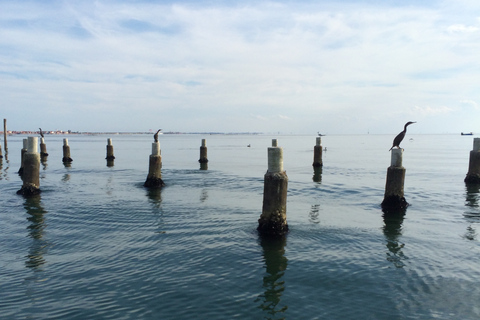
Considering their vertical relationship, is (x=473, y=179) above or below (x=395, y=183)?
below

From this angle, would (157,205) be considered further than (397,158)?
Yes

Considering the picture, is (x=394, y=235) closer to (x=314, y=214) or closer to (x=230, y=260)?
(x=314, y=214)

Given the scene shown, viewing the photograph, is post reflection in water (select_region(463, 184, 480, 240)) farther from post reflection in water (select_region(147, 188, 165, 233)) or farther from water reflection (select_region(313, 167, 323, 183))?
post reflection in water (select_region(147, 188, 165, 233))

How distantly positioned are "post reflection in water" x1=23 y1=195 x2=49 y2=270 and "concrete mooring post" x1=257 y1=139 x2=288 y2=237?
5.54 metres

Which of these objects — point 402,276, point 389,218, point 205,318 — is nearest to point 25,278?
point 205,318

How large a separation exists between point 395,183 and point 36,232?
1218 cm

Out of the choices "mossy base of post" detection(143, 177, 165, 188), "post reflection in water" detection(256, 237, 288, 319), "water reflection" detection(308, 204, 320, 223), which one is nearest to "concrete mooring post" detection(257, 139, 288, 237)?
"post reflection in water" detection(256, 237, 288, 319)

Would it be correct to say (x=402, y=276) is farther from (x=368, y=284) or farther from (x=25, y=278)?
(x=25, y=278)

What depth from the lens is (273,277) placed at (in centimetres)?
751

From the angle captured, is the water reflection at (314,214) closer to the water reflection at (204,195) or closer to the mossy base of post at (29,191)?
the water reflection at (204,195)

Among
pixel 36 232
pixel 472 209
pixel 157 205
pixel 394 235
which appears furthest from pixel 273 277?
pixel 472 209

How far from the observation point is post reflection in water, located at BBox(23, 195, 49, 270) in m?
8.22

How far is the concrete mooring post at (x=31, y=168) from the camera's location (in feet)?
51.9

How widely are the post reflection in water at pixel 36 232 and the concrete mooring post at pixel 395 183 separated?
37.6 ft
